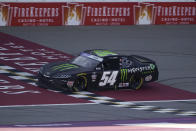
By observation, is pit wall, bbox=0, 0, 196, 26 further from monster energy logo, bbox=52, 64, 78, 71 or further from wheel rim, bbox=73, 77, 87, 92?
wheel rim, bbox=73, 77, 87, 92

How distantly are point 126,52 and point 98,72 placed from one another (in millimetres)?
7663

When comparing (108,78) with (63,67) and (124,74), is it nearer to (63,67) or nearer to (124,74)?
(124,74)

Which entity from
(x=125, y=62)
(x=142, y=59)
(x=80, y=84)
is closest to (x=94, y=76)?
(x=80, y=84)

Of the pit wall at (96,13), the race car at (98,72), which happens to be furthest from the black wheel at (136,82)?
the pit wall at (96,13)

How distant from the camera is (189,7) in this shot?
31.5 metres

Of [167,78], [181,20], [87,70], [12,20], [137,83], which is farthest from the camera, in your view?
[181,20]

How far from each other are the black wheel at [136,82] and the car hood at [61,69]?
5.51 ft

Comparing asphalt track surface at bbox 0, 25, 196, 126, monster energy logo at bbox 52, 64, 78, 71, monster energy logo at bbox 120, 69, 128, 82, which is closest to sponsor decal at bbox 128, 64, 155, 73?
monster energy logo at bbox 120, 69, 128, 82

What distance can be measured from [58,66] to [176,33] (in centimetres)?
1448

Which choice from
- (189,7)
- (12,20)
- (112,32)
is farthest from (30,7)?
(189,7)

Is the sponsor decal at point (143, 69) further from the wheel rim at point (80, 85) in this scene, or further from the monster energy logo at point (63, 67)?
the monster energy logo at point (63, 67)

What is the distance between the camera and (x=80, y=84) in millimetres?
15523

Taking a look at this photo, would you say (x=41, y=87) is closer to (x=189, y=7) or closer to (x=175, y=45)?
(x=175, y=45)

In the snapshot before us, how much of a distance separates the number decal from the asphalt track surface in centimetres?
37
